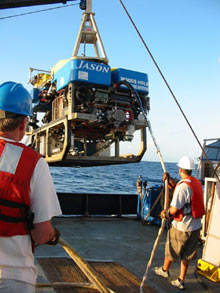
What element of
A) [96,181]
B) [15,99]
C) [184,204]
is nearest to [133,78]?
[184,204]

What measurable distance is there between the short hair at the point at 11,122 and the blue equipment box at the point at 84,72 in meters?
5.39

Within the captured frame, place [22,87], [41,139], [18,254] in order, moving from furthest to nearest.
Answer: [41,139] → [22,87] → [18,254]

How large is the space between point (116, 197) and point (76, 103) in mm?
4688

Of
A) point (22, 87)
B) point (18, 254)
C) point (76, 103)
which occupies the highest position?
point (76, 103)

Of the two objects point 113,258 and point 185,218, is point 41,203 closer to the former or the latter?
point 185,218

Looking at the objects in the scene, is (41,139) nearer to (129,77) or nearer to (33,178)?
(129,77)

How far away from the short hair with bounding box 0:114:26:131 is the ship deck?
2595mm

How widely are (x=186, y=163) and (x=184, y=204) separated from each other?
0.61 meters

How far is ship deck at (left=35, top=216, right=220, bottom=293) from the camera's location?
14.4 ft

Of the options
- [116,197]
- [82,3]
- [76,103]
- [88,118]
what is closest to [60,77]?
[76,103]

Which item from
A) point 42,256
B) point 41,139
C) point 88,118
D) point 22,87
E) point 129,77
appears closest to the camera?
point 22,87

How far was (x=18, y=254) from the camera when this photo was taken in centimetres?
164

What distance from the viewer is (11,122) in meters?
1.79

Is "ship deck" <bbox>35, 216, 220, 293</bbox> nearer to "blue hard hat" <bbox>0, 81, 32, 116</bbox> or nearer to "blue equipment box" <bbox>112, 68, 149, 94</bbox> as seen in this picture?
"blue hard hat" <bbox>0, 81, 32, 116</bbox>
